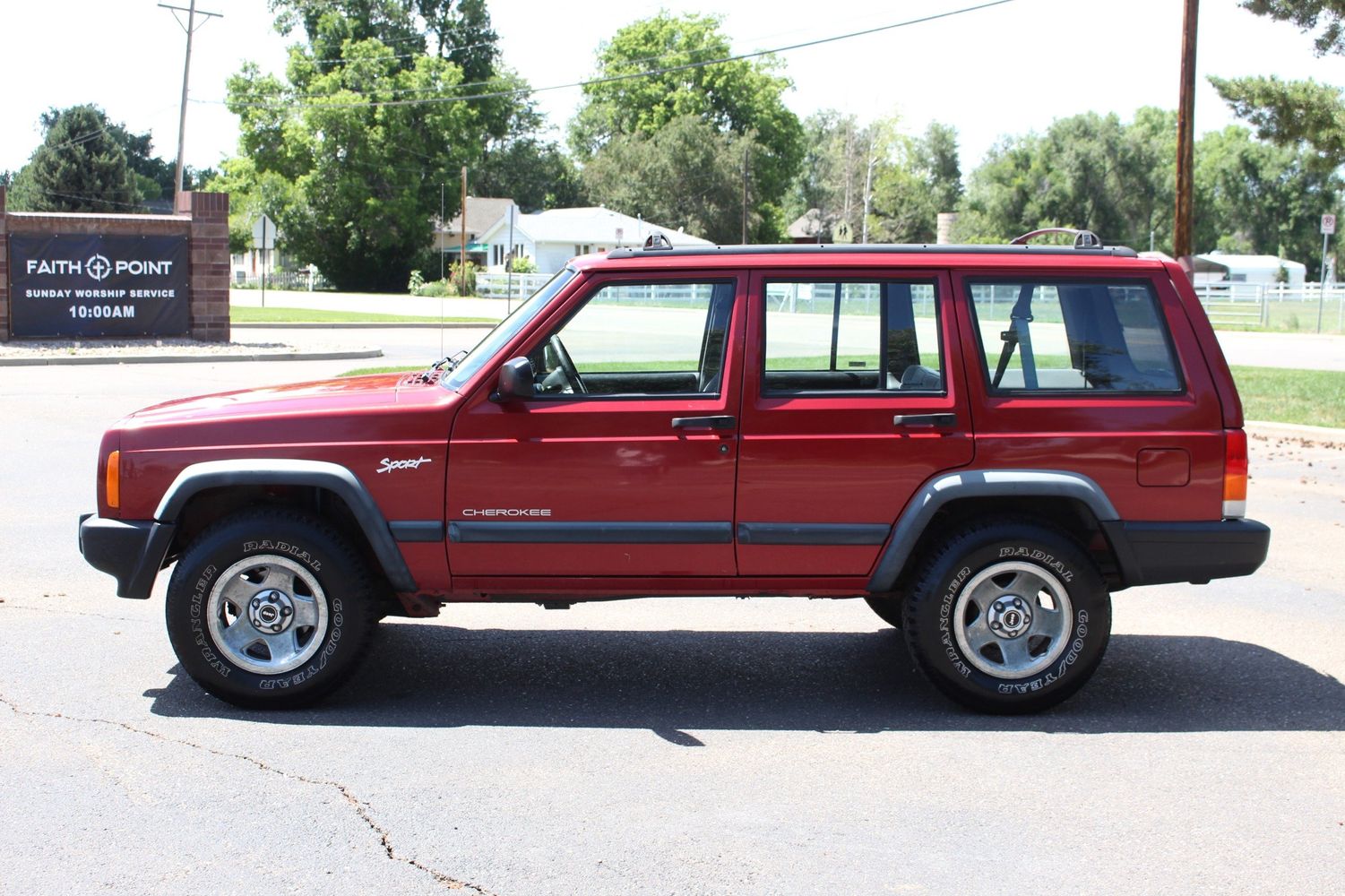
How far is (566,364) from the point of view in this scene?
18.5 feet

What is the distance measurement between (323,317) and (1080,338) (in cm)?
3345

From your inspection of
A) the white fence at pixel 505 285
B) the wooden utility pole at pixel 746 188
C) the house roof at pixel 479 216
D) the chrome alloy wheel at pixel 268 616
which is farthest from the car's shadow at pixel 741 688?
the house roof at pixel 479 216

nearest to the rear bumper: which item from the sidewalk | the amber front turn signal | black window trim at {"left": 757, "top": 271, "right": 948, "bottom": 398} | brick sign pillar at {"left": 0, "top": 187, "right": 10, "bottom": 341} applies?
black window trim at {"left": 757, "top": 271, "right": 948, "bottom": 398}

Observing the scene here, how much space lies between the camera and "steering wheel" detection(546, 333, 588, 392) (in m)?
5.58

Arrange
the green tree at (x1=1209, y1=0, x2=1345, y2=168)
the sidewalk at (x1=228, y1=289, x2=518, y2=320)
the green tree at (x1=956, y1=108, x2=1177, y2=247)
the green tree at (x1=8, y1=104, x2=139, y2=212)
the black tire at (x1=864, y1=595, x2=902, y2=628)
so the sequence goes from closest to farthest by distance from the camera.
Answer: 1. the black tire at (x1=864, y1=595, x2=902, y2=628)
2. the green tree at (x1=1209, y1=0, x2=1345, y2=168)
3. the sidewalk at (x1=228, y1=289, x2=518, y2=320)
4. the green tree at (x1=8, y1=104, x2=139, y2=212)
5. the green tree at (x1=956, y1=108, x2=1177, y2=247)

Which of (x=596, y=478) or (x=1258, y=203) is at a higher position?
(x=1258, y=203)

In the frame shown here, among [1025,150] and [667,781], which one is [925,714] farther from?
[1025,150]

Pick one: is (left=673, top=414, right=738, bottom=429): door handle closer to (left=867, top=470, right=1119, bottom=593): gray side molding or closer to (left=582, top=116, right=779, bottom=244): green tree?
(left=867, top=470, right=1119, bottom=593): gray side molding

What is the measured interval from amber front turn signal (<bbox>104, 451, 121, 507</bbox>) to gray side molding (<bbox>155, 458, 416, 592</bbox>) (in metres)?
0.22

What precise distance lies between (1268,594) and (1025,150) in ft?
269

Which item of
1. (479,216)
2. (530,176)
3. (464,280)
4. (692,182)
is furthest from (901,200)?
(464,280)

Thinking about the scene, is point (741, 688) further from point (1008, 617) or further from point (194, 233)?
point (194, 233)

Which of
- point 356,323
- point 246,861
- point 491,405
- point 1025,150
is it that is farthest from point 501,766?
point 1025,150

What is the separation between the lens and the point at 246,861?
3.99m
